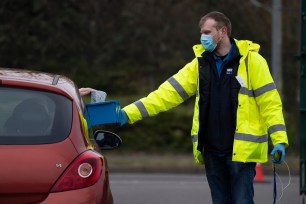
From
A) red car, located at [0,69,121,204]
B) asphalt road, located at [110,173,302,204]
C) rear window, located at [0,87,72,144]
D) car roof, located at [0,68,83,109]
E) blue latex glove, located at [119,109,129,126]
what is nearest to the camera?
red car, located at [0,69,121,204]

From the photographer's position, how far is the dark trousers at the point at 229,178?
701 centimetres

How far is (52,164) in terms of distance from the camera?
19.4ft

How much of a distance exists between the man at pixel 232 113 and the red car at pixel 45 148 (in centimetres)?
95

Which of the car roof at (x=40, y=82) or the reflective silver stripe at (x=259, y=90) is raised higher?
the car roof at (x=40, y=82)

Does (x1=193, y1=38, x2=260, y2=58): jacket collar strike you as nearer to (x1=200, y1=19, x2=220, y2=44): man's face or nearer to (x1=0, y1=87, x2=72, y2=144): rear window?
(x1=200, y1=19, x2=220, y2=44): man's face

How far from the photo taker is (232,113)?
7004 mm

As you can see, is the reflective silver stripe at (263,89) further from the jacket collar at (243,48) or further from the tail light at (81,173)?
the tail light at (81,173)

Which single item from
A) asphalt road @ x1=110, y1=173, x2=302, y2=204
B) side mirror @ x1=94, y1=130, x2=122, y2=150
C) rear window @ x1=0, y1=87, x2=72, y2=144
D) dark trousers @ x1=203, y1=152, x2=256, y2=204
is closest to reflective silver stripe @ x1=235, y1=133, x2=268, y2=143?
dark trousers @ x1=203, y1=152, x2=256, y2=204

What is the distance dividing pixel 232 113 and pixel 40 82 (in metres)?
1.44

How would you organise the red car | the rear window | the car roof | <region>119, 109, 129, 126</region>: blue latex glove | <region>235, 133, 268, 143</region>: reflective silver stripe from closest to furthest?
the red car < the rear window < the car roof < <region>235, 133, 268, 143</region>: reflective silver stripe < <region>119, 109, 129, 126</region>: blue latex glove

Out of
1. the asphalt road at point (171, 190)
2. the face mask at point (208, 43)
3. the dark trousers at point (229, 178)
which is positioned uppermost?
the face mask at point (208, 43)

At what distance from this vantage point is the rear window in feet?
20.0

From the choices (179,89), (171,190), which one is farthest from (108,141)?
(171,190)

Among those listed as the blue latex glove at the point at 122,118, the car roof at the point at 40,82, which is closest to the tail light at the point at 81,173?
the car roof at the point at 40,82
